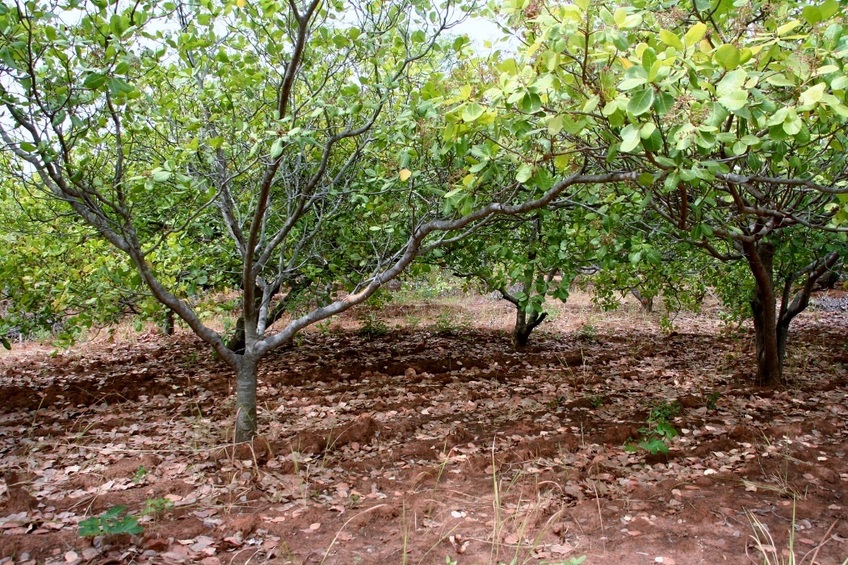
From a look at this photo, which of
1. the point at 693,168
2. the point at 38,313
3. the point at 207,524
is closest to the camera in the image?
the point at 693,168

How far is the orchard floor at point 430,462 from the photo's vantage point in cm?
287

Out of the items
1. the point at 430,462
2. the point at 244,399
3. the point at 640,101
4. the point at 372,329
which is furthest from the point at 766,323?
the point at 372,329

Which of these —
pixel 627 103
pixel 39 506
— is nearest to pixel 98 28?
pixel 627 103

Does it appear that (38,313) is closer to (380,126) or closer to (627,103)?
(380,126)

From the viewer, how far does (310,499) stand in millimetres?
3502

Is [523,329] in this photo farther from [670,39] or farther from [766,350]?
[670,39]

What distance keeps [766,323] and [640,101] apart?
4.62 meters

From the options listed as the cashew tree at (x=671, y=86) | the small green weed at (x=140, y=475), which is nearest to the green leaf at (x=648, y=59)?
the cashew tree at (x=671, y=86)

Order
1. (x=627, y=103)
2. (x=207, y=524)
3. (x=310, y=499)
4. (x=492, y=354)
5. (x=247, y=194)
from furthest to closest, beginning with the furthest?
(x=492, y=354)
(x=247, y=194)
(x=310, y=499)
(x=207, y=524)
(x=627, y=103)

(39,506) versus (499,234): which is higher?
(499,234)

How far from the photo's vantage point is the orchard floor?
2.87m

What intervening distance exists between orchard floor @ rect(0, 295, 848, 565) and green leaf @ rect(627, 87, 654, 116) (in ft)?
6.18

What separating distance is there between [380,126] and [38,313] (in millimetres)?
4247

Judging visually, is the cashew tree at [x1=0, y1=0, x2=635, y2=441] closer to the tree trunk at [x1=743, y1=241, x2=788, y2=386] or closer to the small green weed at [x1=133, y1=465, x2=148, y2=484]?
the small green weed at [x1=133, y1=465, x2=148, y2=484]
